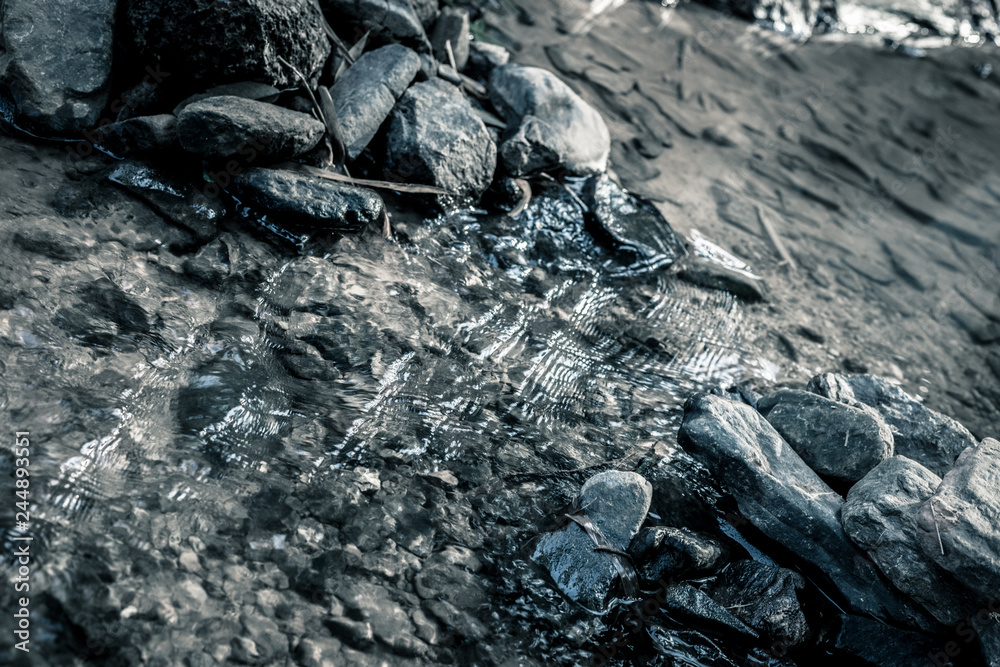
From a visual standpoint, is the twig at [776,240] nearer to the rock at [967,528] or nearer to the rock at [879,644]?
the rock at [967,528]

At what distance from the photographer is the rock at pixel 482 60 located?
3939 millimetres

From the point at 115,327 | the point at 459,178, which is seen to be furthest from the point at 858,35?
the point at 115,327

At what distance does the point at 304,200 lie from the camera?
2627 millimetres

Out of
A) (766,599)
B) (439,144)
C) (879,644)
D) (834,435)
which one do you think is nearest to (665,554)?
(766,599)

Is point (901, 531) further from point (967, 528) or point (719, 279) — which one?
point (719, 279)

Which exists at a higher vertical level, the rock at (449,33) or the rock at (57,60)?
the rock at (449,33)

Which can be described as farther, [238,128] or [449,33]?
[449,33]

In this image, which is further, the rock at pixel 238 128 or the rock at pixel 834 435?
the rock at pixel 238 128

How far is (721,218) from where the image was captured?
153 inches

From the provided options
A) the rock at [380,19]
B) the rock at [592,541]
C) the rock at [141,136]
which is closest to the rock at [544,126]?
the rock at [380,19]

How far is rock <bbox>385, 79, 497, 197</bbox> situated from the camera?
305cm

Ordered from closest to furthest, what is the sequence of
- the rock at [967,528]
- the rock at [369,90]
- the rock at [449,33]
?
the rock at [967,528] → the rock at [369,90] → the rock at [449,33]

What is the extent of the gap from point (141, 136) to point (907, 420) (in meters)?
3.34

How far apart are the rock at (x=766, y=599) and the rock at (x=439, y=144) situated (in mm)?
2115
